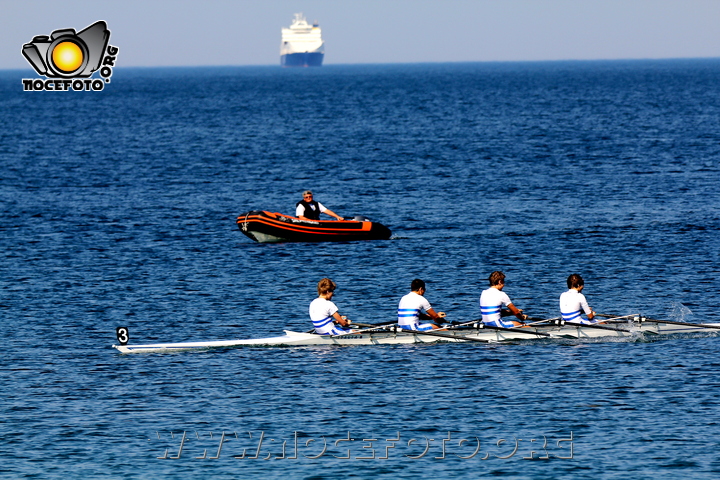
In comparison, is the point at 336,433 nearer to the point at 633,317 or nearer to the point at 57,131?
the point at 633,317

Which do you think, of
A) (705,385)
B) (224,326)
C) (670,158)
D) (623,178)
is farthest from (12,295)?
(670,158)

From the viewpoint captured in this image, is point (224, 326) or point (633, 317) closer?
point (633, 317)

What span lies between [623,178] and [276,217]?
27.0 metres

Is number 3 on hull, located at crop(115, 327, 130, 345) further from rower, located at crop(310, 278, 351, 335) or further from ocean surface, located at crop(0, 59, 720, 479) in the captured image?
rower, located at crop(310, 278, 351, 335)

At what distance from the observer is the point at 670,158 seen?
7038 centimetres

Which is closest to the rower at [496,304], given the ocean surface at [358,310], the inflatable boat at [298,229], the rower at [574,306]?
the ocean surface at [358,310]

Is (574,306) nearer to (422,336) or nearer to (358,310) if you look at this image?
(422,336)

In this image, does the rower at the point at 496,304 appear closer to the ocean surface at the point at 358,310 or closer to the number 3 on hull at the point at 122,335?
the ocean surface at the point at 358,310

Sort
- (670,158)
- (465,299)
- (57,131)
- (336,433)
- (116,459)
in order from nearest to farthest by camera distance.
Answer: (116,459), (336,433), (465,299), (670,158), (57,131)

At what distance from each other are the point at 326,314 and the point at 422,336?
2384 millimetres

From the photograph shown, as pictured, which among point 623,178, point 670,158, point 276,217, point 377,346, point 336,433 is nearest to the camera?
point 336,433

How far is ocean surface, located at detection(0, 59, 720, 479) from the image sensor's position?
18938 mm

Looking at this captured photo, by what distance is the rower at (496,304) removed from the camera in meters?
25.2

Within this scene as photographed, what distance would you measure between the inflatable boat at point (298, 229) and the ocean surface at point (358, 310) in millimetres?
575
